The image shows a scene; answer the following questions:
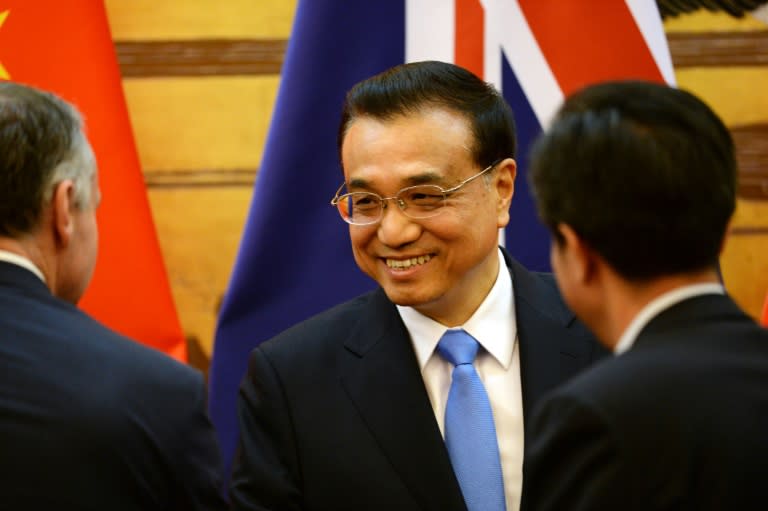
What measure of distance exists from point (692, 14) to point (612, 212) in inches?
89.6

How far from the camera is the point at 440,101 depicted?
2184mm

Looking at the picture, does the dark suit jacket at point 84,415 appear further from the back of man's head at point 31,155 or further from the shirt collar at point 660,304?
the shirt collar at point 660,304

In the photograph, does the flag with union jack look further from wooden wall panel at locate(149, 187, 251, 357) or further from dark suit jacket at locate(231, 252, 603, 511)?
dark suit jacket at locate(231, 252, 603, 511)

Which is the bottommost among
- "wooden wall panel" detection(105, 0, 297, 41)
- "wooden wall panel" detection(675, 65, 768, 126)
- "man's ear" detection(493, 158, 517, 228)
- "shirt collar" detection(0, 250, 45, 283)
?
"wooden wall panel" detection(675, 65, 768, 126)

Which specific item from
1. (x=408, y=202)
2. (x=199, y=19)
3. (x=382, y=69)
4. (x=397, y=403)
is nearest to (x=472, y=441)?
(x=397, y=403)

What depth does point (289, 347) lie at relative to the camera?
7.18 feet

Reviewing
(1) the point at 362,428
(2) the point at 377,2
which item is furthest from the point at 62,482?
(2) the point at 377,2

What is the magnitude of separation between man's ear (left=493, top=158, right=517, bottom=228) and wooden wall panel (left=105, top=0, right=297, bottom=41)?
1414 mm

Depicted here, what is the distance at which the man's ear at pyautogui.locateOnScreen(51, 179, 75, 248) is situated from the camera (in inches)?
64.8

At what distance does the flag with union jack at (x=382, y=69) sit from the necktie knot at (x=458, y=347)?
0.79 m

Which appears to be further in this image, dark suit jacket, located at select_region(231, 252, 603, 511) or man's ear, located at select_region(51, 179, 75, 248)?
dark suit jacket, located at select_region(231, 252, 603, 511)

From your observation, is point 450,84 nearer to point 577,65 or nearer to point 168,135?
point 577,65

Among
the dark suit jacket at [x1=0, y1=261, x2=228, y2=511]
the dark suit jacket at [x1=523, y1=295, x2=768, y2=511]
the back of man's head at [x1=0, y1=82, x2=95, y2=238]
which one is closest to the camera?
the dark suit jacket at [x1=523, y1=295, x2=768, y2=511]

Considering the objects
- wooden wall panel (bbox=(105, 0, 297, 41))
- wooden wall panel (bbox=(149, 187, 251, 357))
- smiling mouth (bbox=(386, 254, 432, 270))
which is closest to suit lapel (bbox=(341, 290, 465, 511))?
smiling mouth (bbox=(386, 254, 432, 270))
